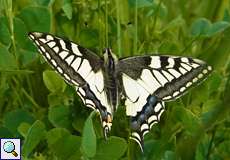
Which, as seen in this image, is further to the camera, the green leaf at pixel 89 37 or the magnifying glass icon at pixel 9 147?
the green leaf at pixel 89 37

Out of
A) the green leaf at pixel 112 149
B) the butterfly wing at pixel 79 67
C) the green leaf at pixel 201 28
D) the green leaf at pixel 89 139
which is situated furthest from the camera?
the green leaf at pixel 201 28

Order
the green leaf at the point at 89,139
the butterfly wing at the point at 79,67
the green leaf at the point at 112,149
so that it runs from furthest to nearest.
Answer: the butterfly wing at the point at 79,67 → the green leaf at the point at 112,149 → the green leaf at the point at 89,139

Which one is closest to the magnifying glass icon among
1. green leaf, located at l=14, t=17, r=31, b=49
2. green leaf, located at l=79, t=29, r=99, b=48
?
green leaf, located at l=14, t=17, r=31, b=49

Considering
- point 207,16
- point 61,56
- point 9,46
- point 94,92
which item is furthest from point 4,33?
point 207,16

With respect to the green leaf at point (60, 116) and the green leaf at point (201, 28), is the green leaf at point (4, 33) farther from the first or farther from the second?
the green leaf at point (201, 28)

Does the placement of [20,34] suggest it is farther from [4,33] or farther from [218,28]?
[218,28]

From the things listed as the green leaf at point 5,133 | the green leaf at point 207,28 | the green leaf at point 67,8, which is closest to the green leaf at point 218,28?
the green leaf at point 207,28
